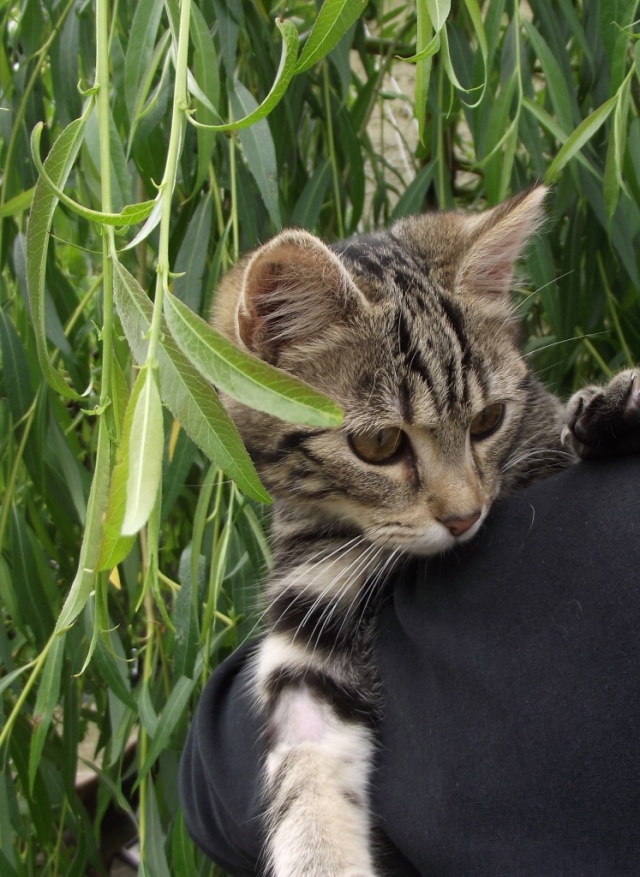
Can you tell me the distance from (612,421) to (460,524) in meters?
0.24

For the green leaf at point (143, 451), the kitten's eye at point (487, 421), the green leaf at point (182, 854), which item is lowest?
the green leaf at point (182, 854)

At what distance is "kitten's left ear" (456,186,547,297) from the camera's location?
117cm

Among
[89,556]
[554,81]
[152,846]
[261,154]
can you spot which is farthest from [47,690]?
[554,81]

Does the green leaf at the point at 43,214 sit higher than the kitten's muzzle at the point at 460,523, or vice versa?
the green leaf at the point at 43,214

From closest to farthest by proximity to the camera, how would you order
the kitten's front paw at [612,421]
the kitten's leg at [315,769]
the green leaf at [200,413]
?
the green leaf at [200,413] → the kitten's front paw at [612,421] → the kitten's leg at [315,769]

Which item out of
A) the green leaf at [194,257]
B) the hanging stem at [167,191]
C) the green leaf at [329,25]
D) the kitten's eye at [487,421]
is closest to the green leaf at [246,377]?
the hanging stem at [167,191]

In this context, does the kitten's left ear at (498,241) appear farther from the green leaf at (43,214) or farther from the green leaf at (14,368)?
the green leaf at (14,368)

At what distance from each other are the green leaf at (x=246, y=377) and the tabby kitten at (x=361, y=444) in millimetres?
413

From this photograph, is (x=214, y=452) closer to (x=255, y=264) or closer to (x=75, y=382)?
(x=255, y=264)

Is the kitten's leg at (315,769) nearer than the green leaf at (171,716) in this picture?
Yes

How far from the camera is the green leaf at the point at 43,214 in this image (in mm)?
722

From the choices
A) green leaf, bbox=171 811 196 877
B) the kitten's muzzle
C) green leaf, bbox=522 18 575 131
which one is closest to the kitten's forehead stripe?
the kitten's muzzle

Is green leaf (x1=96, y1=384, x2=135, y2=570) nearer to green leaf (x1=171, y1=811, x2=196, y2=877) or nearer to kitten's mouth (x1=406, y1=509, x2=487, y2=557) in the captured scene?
kitten's mouth (x1=406, y1=509, x2=487, y2=557)

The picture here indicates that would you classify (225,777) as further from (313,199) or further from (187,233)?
(313,199)
